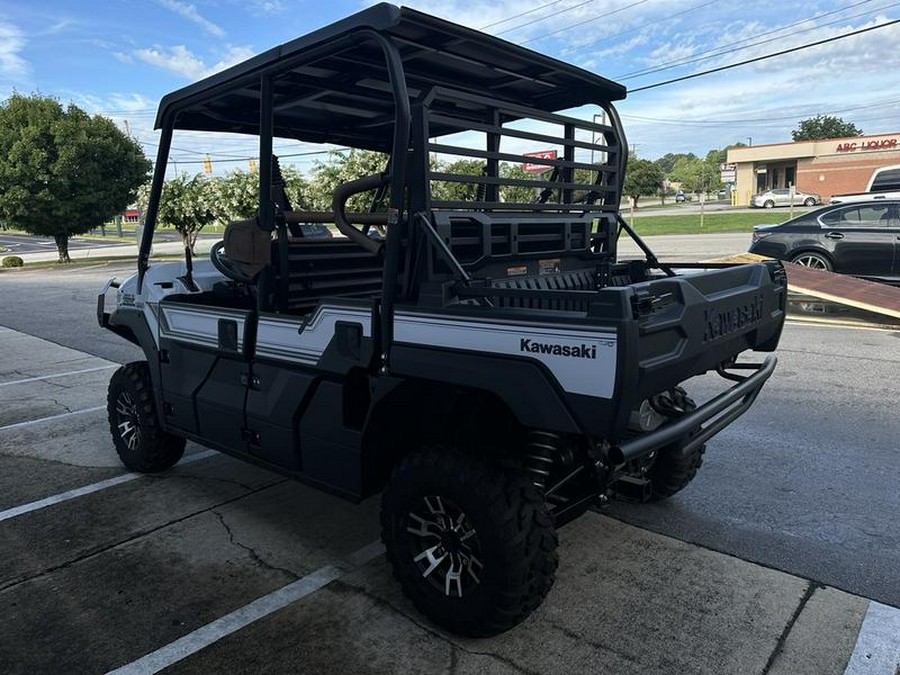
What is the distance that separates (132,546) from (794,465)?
4.14m

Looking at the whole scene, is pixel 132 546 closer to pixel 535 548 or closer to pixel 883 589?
pixel 535 548

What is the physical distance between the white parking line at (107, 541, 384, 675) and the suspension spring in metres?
1.21

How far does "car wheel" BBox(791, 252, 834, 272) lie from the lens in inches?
443

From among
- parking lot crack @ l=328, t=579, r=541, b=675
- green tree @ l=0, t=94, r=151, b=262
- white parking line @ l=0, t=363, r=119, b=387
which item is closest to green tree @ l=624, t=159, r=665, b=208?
green tree @ l=0, t=94, r=151, b=262

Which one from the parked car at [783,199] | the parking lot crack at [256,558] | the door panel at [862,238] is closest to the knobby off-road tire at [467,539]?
the parking lot crack at [256,558]

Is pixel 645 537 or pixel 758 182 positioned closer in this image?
pixel 645 537

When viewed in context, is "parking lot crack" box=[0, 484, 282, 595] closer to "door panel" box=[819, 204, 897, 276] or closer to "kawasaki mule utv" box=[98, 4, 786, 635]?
"kawasaki mule utv" box=[98, 4, 786, 635]

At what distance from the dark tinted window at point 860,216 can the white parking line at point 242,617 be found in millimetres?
10613

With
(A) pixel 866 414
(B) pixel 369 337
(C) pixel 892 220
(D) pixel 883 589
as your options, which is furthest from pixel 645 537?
(C) pixel 892 220

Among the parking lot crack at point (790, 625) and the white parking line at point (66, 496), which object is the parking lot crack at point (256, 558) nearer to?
the white parking line at point (66, 496)

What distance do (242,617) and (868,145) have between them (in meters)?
59.3

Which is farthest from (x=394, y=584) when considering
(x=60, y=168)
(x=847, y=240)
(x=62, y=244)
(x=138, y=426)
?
(x=62, y=244)

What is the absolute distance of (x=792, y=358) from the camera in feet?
24.8

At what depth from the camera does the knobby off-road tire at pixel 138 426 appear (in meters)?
4.43
